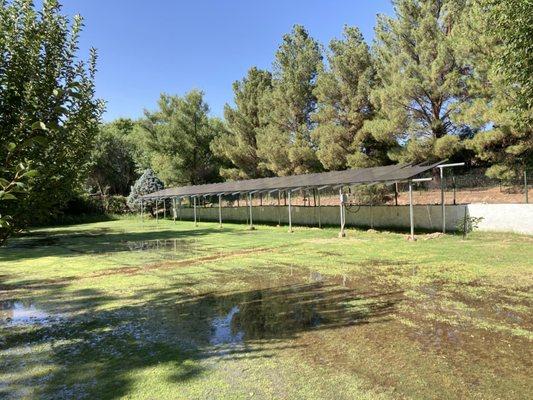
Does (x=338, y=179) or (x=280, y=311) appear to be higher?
(x=338, y=179)

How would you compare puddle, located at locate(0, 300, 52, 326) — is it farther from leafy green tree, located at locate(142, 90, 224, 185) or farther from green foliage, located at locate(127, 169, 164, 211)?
leafy green tree, located at locate(142, 90, 224, 185)

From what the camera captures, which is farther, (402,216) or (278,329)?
(402,216)

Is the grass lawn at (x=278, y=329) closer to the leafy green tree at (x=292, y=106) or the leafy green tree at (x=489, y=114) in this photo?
the leafy green tree at (x=489, y=114)

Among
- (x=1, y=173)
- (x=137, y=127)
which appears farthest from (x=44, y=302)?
(x=137, y=127)

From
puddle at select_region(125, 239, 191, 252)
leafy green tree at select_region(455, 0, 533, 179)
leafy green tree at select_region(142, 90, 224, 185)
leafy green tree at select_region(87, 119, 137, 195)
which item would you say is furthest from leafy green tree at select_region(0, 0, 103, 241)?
leafy green tree at select_region(87, 119, 137, 195)

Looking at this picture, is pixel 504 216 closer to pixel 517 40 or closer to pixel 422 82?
pixel 517 40

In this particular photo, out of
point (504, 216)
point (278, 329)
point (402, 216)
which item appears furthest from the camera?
point (402, 216)

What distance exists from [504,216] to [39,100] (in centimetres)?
1541

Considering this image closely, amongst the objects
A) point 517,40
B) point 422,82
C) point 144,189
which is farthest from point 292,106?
point 517,40

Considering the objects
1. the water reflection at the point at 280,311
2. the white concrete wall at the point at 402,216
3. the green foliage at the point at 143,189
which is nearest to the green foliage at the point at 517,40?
the water reflection at the point at 280,311

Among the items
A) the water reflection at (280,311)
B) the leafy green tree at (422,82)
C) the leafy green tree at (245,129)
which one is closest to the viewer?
the water reflection at (280,311)

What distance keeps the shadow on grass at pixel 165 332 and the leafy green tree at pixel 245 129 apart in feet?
104

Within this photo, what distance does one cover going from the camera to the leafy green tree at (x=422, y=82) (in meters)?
21.9

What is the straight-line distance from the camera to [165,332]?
584cm
